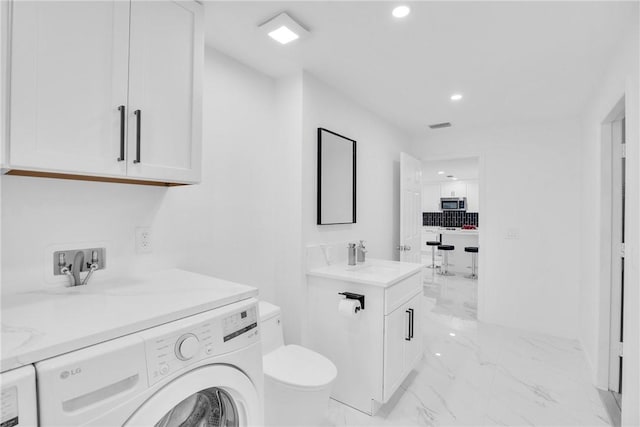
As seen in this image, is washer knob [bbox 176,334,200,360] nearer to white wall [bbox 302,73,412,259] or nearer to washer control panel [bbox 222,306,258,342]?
washer control panel [bbox 222,306,258,342]

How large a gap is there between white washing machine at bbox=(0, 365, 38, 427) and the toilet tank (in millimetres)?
1127

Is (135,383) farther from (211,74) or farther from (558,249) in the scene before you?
(558,249)

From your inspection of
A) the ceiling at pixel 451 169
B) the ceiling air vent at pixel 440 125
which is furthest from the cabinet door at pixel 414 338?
the ceiling at pixel 451 169

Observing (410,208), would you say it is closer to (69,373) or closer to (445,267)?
(445,267)

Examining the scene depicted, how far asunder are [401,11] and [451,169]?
6.63m

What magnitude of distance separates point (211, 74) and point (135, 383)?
1.72 metres

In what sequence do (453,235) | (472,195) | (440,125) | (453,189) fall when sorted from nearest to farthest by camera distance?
(440,125), (453,235), (472,195), (453,189)

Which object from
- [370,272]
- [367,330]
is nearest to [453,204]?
[370,272]

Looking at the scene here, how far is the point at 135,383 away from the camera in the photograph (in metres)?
0.88

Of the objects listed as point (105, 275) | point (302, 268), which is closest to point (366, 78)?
point (302, 268)

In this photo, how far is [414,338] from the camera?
93.4 inches

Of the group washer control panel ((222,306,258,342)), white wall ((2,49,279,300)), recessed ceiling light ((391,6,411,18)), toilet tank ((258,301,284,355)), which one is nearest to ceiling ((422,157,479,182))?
white wall ((2,49,279,300))

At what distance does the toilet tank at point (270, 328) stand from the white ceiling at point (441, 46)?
1.61m

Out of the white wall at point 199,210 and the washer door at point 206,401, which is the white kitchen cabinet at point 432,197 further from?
the washer door at point 206,401
